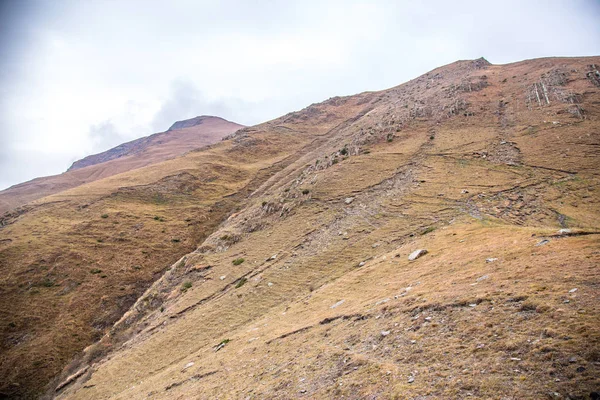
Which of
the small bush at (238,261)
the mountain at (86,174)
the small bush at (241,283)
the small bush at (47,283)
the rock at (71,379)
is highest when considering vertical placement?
the mountain at (86,174)

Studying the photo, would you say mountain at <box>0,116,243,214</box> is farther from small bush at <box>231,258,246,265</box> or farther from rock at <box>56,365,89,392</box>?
small bush at <box>231,258,246,265</box>

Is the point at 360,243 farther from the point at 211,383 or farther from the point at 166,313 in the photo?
the point at 166,313

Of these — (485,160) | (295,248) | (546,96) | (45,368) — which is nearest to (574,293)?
(295,248)

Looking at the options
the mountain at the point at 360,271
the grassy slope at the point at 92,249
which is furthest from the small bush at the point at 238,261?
the grassy slope at the point at 92,249

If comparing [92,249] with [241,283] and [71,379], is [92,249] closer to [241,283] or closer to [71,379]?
[71,379]

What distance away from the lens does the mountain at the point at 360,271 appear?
7.56 meters

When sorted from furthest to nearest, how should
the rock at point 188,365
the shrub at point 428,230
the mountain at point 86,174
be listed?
the mountain at point 86,174 → the shrub at point 428,230 → the rock at point 188,365

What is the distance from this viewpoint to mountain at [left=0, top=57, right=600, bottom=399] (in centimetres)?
756

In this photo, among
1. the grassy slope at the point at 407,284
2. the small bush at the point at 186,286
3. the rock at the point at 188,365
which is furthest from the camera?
the small bush at the point at 186,286

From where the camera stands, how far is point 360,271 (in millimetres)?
18422

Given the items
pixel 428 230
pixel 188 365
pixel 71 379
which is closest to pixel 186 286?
pixel 71 379

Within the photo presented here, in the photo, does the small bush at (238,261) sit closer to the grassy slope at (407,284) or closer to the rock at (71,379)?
the grassy slope at (407,284)

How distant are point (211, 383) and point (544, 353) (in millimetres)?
10773

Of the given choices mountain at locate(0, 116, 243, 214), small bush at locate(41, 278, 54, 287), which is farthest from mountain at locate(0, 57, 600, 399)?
mountain at locate(0, 116, 243, 214)
